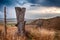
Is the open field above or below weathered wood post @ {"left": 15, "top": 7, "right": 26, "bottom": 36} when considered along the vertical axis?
below

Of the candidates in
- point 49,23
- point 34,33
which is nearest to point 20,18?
point 34,33

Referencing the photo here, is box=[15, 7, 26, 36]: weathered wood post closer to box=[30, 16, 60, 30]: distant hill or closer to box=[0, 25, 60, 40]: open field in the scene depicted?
box=[0, 25, 60, 40]: open field

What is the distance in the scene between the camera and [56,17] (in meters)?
2.83

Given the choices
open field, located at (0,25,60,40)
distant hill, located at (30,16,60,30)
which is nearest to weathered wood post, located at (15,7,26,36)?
open field, located at (0,25,60,40)

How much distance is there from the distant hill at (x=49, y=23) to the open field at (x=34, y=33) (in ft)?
0.18

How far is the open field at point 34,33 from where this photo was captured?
283cm

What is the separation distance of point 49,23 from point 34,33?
0.90 ft

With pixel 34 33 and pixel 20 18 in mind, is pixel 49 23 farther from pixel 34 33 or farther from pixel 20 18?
pixel 20 18

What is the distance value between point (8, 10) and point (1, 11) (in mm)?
107

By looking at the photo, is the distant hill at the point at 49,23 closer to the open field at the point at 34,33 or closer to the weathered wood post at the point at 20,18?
the open field at the point at 34,33

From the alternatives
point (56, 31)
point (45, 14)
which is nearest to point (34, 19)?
point (45, 14)

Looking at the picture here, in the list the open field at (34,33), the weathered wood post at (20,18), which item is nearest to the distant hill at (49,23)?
the open field at (34,33)

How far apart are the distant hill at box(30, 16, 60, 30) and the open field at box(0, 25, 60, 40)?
0.18 ft

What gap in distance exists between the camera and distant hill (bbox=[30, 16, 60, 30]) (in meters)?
2.82
